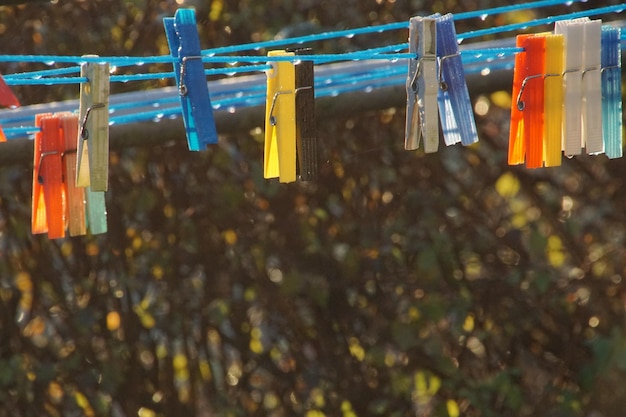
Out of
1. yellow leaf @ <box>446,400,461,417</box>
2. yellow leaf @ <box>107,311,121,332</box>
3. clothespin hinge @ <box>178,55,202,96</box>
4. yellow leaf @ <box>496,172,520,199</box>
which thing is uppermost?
clothespin hinge @ <box>178,55,202,96</box>

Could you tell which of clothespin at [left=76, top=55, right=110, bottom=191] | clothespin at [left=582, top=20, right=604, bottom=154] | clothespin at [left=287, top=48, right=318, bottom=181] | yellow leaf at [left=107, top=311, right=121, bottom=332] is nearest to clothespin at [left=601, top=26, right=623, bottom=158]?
clothespin at [left=582, top=20, right=604, bottom=154]

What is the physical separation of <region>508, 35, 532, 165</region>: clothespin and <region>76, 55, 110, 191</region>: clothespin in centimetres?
67

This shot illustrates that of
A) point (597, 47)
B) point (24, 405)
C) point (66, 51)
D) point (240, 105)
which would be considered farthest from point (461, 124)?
point (24, 405)

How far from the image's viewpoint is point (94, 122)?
1673 millimetres

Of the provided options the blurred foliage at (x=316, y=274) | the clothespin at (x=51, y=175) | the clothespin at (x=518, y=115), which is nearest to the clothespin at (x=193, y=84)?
the clothespin at (x=51, y=175)

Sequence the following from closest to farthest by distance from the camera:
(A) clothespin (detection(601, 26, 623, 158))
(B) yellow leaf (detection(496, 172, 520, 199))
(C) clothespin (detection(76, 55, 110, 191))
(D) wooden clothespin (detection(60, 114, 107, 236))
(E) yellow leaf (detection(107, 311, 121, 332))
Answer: (C) clothespin (detection(76, 55, 110, 191))
(D) wooden clothespin (detection(60, 114, 107, 236))
(A) clothespin (detection(601, 26, 623, 158))
(B) yellow leaf (detection(496, 172, 520, 199))
(E) yellow leaf (detection(107, 311, 121, 332))

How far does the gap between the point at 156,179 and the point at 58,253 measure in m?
0.39

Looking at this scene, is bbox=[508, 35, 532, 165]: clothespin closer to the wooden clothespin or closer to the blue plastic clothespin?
the blue plastic clothespin

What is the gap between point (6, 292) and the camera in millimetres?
3480

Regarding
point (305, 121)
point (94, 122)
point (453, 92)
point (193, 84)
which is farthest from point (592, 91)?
point (94, 122)

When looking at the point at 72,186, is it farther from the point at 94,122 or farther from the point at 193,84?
the point at 193,84

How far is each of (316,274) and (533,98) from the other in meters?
1.62

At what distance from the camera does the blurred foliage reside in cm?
333

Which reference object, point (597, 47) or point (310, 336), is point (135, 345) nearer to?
point (310, 336)
